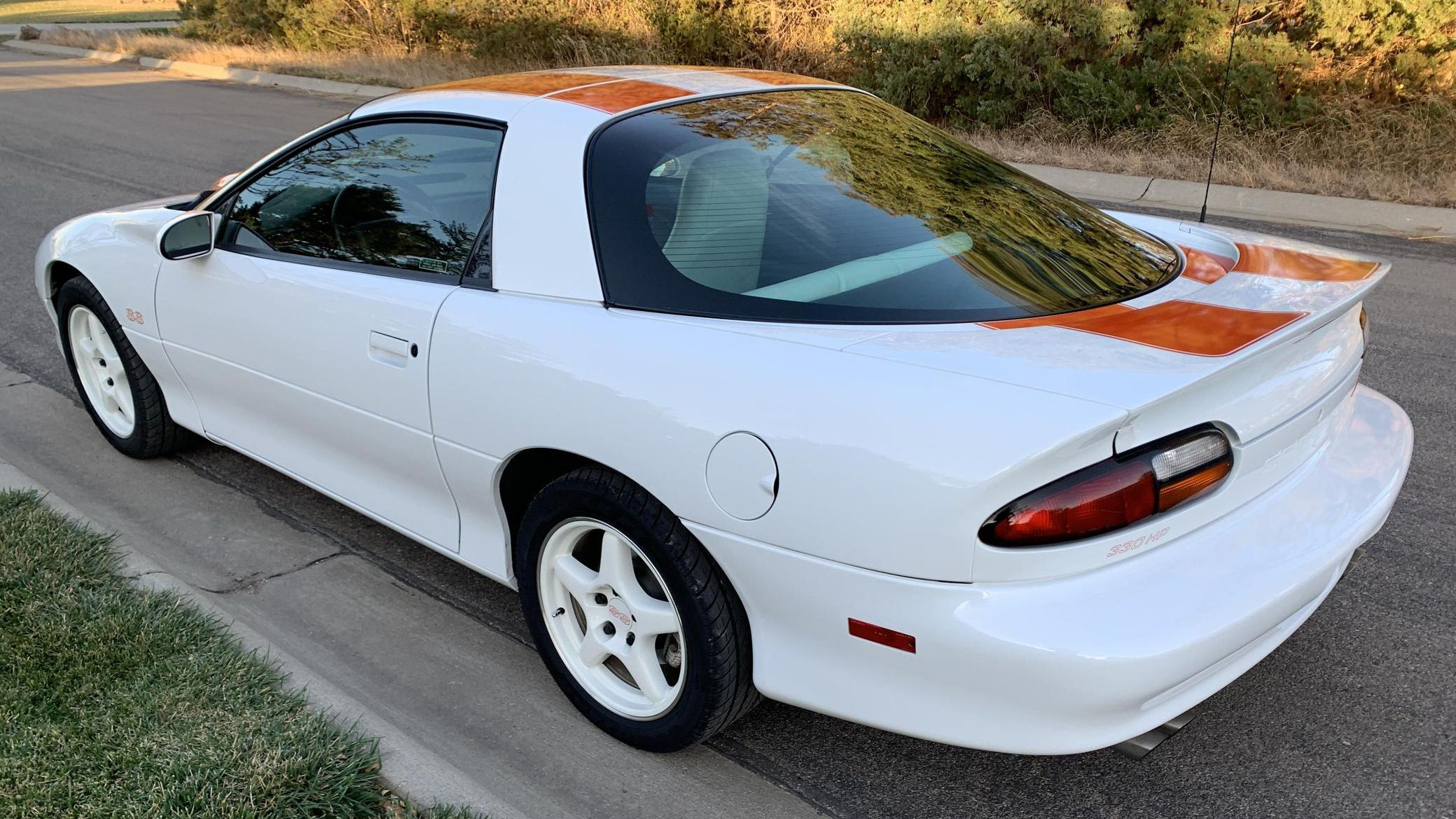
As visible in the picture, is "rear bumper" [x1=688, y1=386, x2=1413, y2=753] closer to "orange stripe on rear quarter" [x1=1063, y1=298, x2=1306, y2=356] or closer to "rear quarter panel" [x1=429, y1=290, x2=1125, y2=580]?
"rear quarter panel" [x1=429, y1=290, x2=1125, y2=580]

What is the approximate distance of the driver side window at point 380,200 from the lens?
314 cm

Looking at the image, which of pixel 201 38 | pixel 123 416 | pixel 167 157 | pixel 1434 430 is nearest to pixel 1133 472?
pixel 1434 430

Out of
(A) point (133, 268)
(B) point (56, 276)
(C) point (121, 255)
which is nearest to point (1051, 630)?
(A) point (133, 268)

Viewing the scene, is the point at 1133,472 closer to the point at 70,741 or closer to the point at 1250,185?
the point at 70,741

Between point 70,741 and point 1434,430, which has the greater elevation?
point 70,741

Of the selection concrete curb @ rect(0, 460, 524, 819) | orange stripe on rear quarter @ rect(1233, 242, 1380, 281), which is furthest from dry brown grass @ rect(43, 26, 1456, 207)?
concrete curb @ rect(0, 460, 524, 819)

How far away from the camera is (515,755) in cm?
284

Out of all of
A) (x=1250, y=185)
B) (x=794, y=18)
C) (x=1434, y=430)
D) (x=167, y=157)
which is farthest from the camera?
(x=794, y=18)

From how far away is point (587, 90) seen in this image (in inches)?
127

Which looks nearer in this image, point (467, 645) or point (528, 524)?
point (528, 524)

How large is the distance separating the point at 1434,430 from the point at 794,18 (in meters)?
12.5

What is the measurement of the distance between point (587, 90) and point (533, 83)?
0.23 metres

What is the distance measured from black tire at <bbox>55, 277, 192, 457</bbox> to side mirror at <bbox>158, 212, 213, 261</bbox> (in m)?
0.81

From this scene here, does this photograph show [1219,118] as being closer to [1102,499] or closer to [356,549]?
[1102,499]
